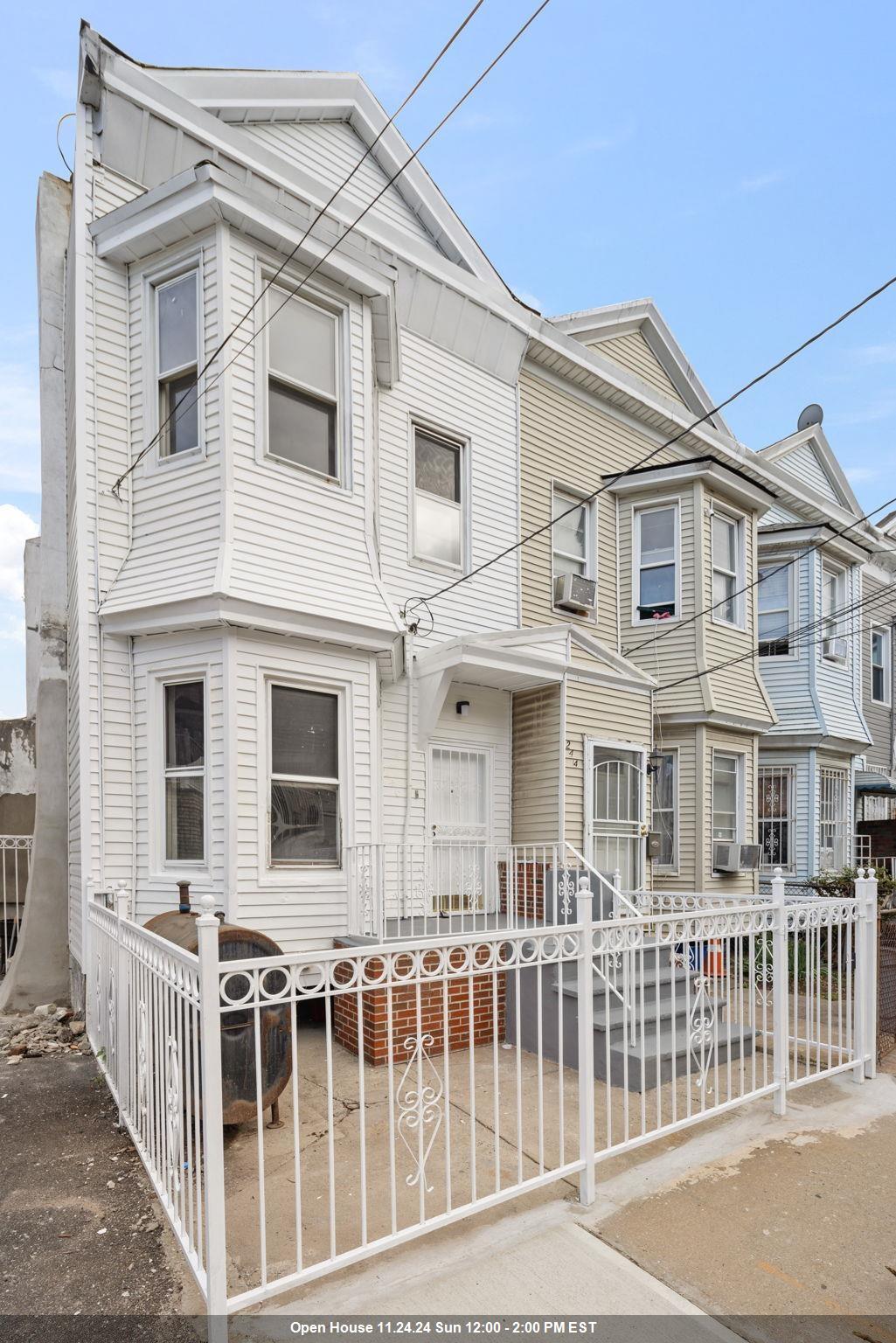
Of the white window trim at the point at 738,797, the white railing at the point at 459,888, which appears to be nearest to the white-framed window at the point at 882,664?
the white window trim at the point at 738,797

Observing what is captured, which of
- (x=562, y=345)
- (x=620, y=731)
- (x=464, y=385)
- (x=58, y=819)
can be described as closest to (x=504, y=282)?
(x=562, y=345)

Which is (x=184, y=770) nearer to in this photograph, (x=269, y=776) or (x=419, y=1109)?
(x=269, y=776)

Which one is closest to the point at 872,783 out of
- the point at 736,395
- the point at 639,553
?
the point at 639,553

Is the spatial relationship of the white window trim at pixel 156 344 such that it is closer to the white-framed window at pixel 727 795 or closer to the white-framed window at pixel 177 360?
the white-framed window at pixel 177 360

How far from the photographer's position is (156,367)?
7152 mm

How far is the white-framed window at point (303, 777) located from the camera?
266 inches

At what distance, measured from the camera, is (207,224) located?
264 inches

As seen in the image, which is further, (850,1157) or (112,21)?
(112,21)

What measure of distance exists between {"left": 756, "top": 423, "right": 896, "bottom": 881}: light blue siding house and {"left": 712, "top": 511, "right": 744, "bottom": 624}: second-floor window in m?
1.46

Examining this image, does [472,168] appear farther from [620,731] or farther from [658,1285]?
[658,1285]

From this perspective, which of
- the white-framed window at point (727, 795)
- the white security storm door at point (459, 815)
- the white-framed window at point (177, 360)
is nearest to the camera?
the white-framed window at point (177, 360)

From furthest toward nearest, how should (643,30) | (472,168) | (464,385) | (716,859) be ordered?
1. (716,859)
2. (464,385)
3. (472,168)
4. (643,30)

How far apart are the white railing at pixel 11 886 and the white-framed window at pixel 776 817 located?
11.1m

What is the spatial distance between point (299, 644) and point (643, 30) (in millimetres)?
5042
